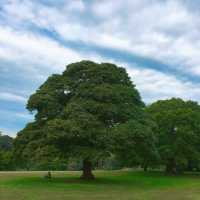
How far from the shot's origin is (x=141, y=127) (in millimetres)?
28281

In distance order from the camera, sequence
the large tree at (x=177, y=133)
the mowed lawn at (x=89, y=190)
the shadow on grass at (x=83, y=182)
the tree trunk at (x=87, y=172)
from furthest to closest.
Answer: the large tree at (x=177, y=133) → the tree trunk at (x=87, y=172) → the shadow on grass at (x=83, y=182) → the mowed lawn at (x=89, y=190)

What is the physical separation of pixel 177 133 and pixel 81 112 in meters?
22.2

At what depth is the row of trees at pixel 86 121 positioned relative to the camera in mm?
26812

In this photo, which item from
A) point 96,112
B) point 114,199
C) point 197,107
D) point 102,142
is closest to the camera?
point 114,199

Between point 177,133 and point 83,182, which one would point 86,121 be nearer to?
point 83,182

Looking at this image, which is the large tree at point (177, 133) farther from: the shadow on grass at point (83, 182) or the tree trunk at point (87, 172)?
the tree trunk at point (87, 172)

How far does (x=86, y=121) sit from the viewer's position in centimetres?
2680

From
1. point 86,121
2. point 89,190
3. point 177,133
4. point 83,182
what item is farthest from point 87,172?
point 177,133

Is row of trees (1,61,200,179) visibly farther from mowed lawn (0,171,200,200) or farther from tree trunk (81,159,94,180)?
mowed lawn (0,171,200,200)

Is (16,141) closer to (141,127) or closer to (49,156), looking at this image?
(49,156)

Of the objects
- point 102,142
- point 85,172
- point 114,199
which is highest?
point 102,142

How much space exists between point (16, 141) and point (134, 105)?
35.4 feet

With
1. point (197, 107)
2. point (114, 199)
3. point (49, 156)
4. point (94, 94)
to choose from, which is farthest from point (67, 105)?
point (197, 107)

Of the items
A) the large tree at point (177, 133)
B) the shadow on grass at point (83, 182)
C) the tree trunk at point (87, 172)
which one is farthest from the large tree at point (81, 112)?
the large tree at point (177, 133)
